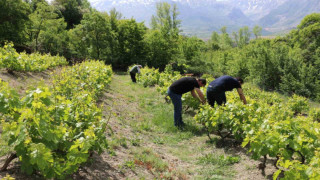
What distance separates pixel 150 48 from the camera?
36.6m

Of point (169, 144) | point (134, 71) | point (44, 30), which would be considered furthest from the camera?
point (44, 30)

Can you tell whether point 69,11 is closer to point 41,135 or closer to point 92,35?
A: point 92,35

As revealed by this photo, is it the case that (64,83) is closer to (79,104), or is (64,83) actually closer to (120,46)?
(79,104)

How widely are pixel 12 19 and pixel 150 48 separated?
63.1 ft

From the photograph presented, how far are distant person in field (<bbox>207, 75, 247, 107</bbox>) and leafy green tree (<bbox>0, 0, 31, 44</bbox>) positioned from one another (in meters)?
26.4

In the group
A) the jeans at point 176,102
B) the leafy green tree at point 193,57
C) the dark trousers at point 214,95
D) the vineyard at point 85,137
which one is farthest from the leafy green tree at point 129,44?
the vineyard at point 85,137

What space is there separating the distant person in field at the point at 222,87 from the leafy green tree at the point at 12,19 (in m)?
26.4

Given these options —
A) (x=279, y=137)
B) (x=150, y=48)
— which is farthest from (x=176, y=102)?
(x=150, y=48)

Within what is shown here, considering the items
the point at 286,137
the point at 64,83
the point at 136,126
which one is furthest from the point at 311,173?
the point at 64,83

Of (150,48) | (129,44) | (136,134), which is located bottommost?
(136,134)

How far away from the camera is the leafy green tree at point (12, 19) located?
973 inches

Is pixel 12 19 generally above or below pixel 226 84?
above

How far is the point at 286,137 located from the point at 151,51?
3405 cm

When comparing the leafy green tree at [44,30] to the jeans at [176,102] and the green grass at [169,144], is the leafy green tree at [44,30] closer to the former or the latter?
the green grass at [169,144]
